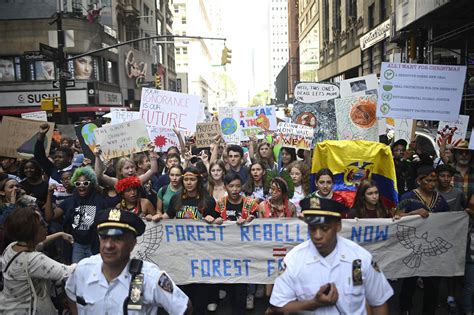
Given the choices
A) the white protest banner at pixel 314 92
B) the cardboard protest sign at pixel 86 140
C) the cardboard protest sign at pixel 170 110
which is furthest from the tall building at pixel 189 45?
the cardboard protest sign at pixel 86 140

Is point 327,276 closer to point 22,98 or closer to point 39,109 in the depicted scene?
point 39,109

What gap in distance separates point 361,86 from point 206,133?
10.7 ft

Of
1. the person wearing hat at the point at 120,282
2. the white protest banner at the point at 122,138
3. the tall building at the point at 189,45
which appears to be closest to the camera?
the person wearing hat at the point at 120,282

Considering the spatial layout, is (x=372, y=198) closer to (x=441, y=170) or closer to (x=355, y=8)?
(x=441, y=170)

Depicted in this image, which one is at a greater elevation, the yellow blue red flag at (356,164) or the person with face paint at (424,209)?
the yellow blue red flag at (356,164)

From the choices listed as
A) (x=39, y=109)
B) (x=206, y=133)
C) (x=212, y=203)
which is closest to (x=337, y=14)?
(x=39, y=109)

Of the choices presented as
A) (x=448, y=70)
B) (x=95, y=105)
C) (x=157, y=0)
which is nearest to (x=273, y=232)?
(x=448, y=70)

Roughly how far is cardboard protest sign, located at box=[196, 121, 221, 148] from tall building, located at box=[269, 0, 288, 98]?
174768 mm

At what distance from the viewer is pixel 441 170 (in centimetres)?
527

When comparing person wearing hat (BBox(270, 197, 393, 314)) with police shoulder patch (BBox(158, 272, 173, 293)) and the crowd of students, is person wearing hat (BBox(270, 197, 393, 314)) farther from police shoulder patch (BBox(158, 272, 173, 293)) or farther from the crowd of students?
the crowd of students

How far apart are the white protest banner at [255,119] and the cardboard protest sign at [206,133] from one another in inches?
63.8

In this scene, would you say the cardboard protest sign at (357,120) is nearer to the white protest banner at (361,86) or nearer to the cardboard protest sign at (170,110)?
the white protest banner at (361,86)

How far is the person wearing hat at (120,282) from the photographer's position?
2596 mm

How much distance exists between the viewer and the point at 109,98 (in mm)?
33438
